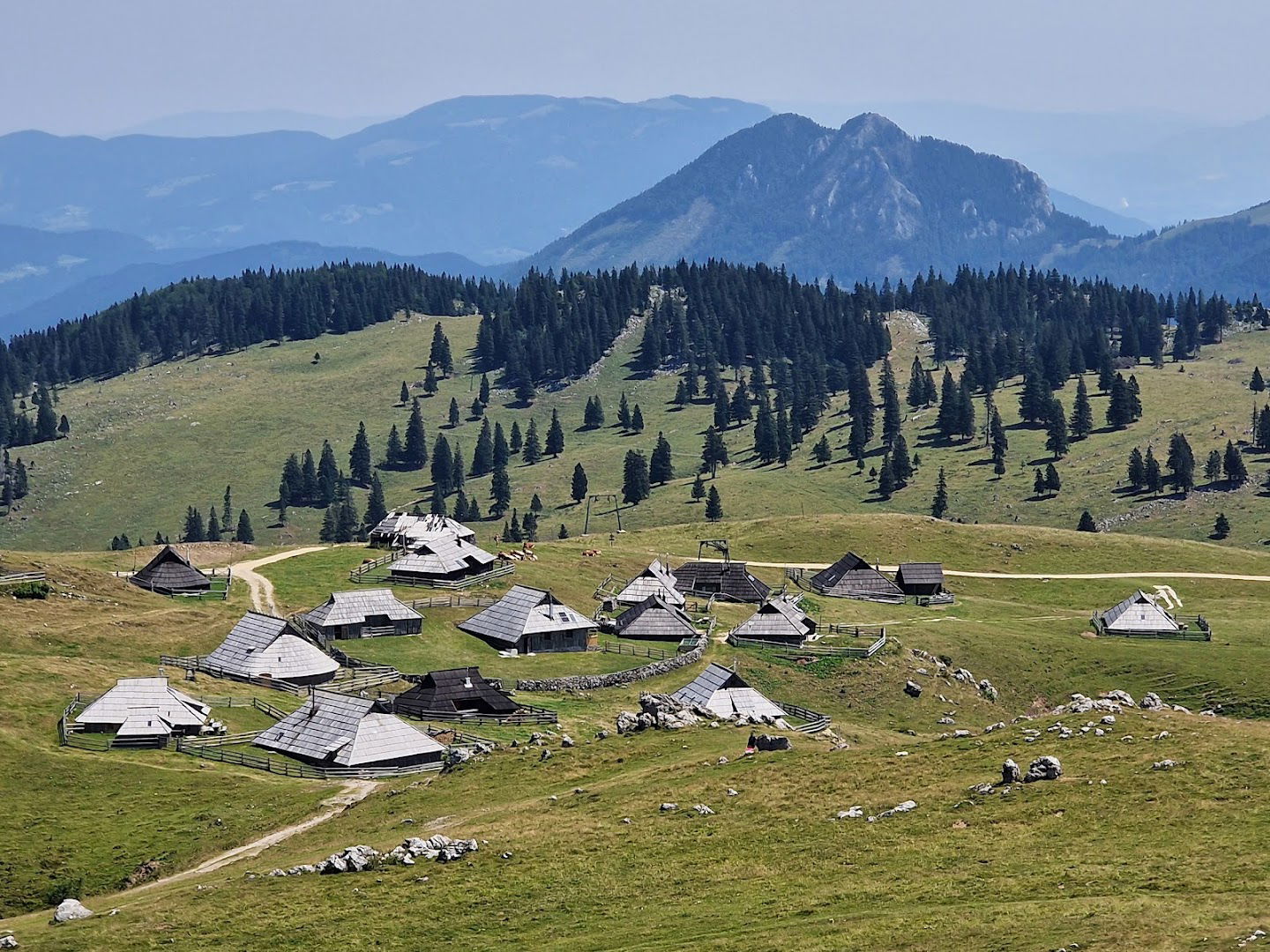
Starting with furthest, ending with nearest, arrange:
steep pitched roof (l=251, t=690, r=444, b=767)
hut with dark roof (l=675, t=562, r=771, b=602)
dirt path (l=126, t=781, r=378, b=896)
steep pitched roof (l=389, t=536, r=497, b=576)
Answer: hut with dark roof (l=675, t=562, r=771, b=602) → steep pitched roof (l=389, t=536, r=497, b=576) → steep pitched roof (l=251, t=690, r=444, b=767) → dirt path (l=126, t=781, r=378, b=896)

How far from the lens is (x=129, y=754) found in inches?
2800

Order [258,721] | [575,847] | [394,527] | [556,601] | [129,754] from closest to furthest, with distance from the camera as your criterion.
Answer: [575,847] → [129,754] → [258,721] → [556,601] → [394,527]

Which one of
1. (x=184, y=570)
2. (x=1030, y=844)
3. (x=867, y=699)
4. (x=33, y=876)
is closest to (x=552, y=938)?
(x=1030, y=844)

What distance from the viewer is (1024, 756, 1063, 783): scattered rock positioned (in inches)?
2172

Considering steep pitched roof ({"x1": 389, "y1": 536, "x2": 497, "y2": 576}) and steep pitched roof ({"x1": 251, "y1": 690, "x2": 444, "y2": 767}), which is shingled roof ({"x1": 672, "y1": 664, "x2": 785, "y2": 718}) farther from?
steep pitched roof ({"x1": 389, "y1": 536, "x2": 497, "y2": 576})

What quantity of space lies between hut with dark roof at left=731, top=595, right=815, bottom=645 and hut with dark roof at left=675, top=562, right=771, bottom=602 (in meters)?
13.9

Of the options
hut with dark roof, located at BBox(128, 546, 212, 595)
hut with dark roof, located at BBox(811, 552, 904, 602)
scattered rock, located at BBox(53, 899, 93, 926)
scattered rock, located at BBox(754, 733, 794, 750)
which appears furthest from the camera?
hut with dark roof, located at BBox(811, 552, 904, 602)

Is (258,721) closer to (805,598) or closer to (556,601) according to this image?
(556,601)

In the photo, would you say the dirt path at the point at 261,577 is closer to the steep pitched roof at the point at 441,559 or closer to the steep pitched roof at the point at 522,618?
the steep pitched roof at the point at 441,559

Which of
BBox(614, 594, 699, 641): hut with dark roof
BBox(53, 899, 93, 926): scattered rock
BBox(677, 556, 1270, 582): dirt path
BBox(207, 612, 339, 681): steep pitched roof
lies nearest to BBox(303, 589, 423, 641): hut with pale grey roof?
BBox(207, 612, 339, 681): steep pitched roof

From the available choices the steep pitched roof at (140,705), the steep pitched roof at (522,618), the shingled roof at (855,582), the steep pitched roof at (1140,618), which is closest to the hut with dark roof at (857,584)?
the shingled roof at (855,582)

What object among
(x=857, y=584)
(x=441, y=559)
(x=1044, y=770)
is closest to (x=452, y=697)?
(x=1044, y=770)

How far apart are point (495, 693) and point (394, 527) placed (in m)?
58.5

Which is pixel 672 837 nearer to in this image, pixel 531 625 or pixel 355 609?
pixel 531 625
